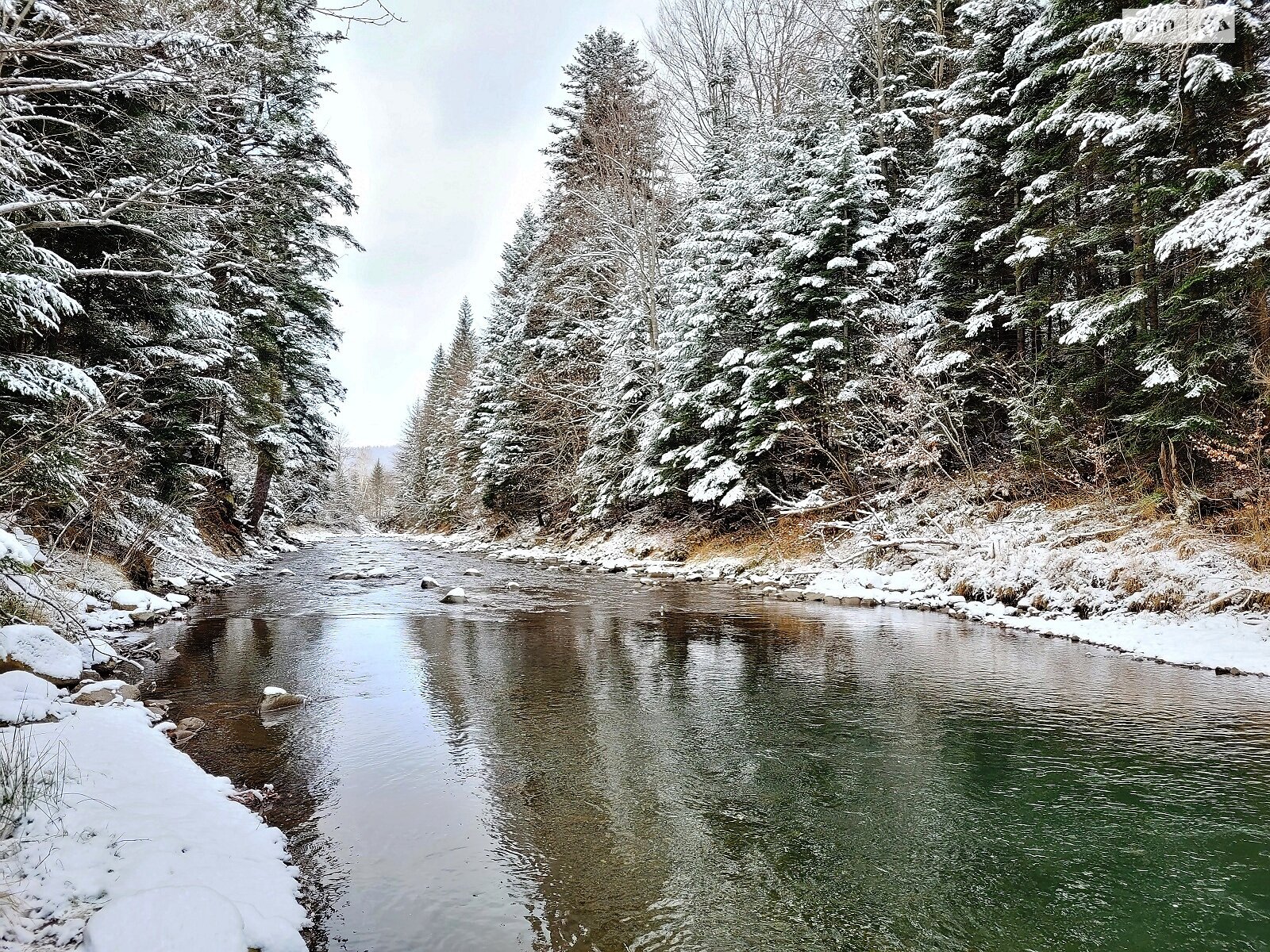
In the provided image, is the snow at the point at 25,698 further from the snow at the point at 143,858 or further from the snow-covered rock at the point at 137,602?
the snow-covered rock at the point at 137,602

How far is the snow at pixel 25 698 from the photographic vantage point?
14.1 ft

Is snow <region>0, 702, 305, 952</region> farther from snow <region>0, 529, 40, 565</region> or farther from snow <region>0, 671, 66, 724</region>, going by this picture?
snow <region>0, 529, 40, 565</region>

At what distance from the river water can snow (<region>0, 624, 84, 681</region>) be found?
2.76 feet

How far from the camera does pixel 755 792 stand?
14.4ft

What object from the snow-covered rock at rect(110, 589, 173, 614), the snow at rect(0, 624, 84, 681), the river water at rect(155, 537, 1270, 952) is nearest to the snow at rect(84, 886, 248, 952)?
the river water at rect(155, 537, 1270, 952)

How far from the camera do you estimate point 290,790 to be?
439 cm

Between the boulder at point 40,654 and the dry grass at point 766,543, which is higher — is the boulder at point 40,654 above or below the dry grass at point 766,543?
below

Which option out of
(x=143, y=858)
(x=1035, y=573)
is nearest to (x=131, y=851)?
(x=143, y=858)

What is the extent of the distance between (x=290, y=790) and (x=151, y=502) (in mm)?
10596

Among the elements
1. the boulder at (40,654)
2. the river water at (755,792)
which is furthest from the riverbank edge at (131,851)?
the boulder at (40,654)

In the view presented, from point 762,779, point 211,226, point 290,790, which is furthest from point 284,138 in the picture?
point 762,779

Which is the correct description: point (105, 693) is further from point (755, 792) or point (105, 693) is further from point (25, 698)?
point (755, 792)

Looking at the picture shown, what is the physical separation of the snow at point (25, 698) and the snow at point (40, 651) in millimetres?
680

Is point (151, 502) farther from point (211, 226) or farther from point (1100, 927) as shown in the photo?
point (1100, 927)
